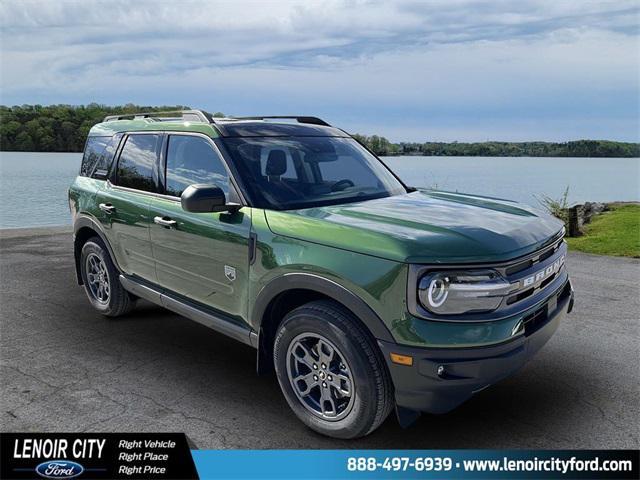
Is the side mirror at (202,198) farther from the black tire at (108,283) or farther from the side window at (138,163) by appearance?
the black tire at (108,283)

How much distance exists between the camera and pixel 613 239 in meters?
10.9

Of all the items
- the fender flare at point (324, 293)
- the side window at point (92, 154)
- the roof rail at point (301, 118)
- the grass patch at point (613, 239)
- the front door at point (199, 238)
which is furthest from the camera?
the grass patch at point (613, 239)

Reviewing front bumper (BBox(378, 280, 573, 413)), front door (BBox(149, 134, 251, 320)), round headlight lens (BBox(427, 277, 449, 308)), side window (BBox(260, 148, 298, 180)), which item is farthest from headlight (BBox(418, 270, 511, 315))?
side window (BBox(260, 148, 298, 180))

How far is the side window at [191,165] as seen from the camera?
4008mm

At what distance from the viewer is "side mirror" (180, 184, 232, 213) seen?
3.51 m

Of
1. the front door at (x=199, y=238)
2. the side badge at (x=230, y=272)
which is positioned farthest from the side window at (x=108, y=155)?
the side badge at (x=230, y=272)

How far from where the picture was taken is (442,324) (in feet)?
9.32

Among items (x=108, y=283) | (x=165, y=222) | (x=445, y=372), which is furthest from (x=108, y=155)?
(x=445, y=372)

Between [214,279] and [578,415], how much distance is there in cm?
274

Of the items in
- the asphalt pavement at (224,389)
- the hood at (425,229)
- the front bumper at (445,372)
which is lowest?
the asphalt pavement at (224,389)

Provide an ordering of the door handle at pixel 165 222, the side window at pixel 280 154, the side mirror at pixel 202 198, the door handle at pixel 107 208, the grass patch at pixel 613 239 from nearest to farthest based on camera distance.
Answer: the side mirror at pixel 202 198
the side window at pixel 280 154
the door handle at pixel 165 222
the door handle at pixel 107 208
the grass patch at pixel 613 239

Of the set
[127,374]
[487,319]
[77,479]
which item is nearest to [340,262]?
[487,319]

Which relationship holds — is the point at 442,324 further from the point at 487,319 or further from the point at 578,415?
the point at 578,415

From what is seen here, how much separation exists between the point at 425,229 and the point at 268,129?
1810 millimetres
